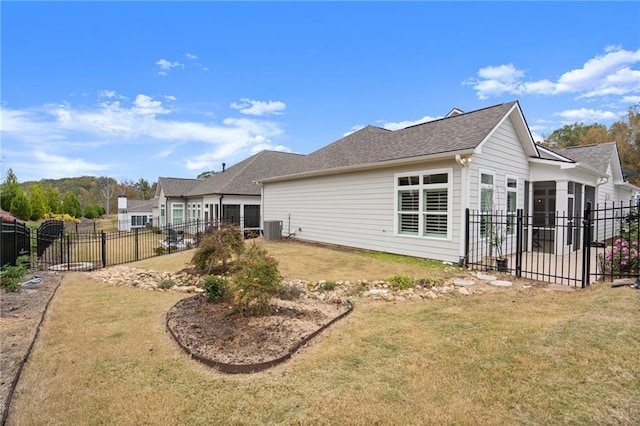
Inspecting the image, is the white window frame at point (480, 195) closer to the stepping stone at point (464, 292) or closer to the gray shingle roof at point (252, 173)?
the stepping stone at point (464, 292)

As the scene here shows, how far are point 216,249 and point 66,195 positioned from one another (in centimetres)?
4273

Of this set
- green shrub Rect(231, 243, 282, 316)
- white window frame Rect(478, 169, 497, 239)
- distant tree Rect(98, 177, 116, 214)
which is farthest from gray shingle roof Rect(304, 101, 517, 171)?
distant tree Rect(98, 177, 116, 214)

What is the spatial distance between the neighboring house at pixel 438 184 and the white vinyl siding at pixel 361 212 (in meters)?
0.03

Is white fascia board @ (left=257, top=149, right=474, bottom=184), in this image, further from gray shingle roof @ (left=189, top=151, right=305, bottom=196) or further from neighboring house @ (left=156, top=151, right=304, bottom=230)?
gray shingle roof @ (left=189, top=151, right=305, bottom=196)

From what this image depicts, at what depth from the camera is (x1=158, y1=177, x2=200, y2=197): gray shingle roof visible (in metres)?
26.5

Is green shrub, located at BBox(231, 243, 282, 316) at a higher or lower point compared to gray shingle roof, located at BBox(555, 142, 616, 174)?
lower

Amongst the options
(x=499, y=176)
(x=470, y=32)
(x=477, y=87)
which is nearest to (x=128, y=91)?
(x=470, y=32)

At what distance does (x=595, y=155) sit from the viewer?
15.7 metres

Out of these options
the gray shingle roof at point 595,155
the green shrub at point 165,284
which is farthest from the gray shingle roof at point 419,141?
the gray shingle roof at point 595,155

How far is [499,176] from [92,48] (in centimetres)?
1417

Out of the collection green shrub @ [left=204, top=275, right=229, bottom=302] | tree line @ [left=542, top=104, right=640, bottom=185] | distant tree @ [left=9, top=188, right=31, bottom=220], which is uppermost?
tree line @ [left=542, top=104, right=640, bottom=185]

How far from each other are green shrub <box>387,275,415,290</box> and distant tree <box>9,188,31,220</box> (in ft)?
102

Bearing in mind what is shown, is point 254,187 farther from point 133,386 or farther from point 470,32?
point 133,386

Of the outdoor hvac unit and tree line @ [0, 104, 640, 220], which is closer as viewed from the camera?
the outdoor hvac unit
